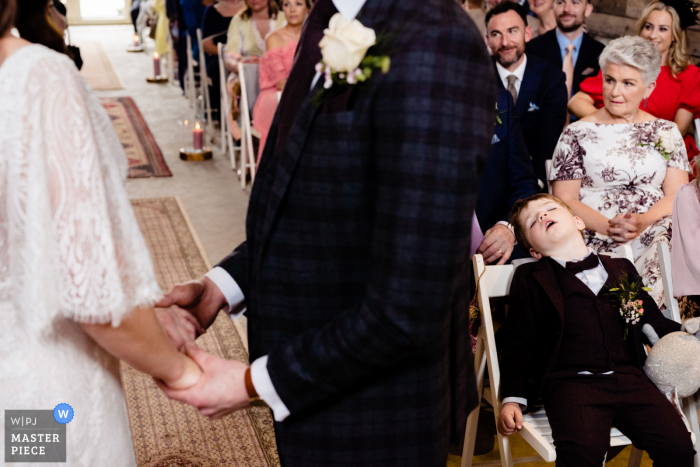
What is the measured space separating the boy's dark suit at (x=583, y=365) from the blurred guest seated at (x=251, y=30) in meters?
4.31

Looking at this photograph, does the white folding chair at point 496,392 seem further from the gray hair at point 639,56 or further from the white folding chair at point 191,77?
the white folding chair at point 191,77

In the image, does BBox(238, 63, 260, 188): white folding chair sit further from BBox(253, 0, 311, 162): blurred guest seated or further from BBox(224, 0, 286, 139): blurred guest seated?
BBox(224, 0, 286, 139): blurred guest seated

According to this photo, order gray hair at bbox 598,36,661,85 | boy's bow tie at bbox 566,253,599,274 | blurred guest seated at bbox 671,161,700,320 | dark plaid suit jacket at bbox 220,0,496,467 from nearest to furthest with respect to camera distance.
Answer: dark plaid suit jacket at bbox 220,0,496,467
boy's bow tie at bbox 566,253,599,274
blurred guest seated at bbox 671,161,700,320
gray hair at bbox 598,36,661,85

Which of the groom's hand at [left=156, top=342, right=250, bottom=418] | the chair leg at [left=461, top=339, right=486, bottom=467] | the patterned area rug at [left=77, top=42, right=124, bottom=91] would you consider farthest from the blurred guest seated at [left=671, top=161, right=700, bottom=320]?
the patterned area rug at [left=77, top=42, right=124, bottom=91]

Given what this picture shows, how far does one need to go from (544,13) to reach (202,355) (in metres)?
4.56

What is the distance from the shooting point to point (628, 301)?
6.98 feet

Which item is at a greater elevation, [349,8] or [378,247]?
[349,8]

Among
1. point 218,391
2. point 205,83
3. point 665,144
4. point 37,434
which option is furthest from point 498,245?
point 205,83

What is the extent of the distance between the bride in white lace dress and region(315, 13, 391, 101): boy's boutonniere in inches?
12.9

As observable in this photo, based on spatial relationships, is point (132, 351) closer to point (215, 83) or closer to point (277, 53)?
point (277, 53)

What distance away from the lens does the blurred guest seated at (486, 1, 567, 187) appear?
3.69 meters

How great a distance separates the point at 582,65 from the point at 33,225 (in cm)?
423

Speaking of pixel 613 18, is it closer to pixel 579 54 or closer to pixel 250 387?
pixel 579 54

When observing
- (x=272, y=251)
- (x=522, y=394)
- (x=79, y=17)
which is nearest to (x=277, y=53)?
(x=522, y=394)
